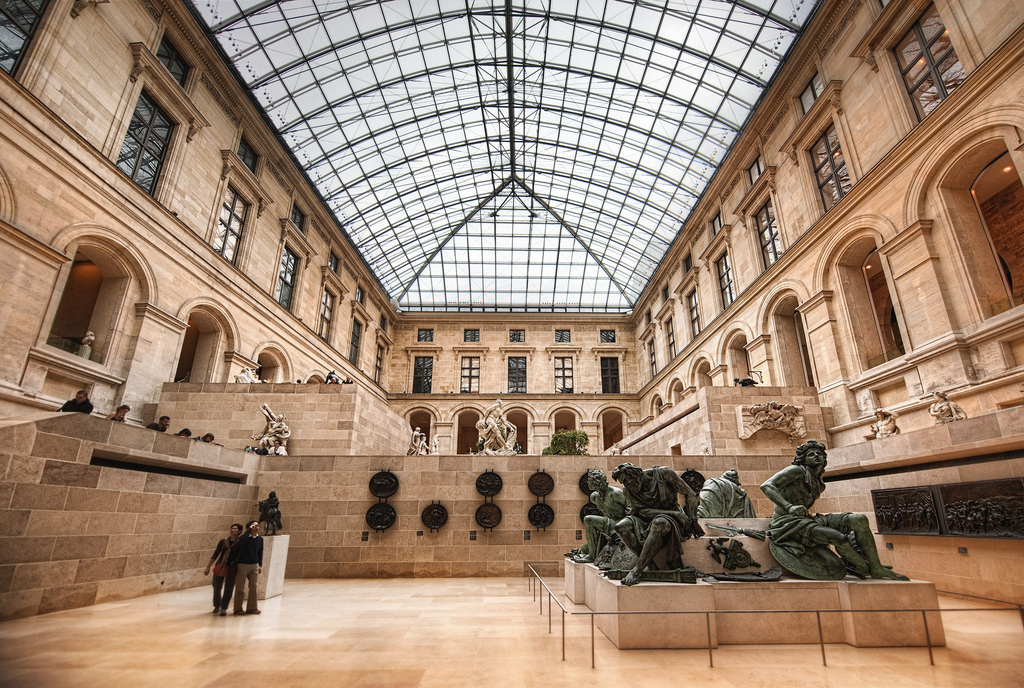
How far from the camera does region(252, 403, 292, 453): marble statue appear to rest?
15578 millimetres

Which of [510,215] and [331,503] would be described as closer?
[331,503]

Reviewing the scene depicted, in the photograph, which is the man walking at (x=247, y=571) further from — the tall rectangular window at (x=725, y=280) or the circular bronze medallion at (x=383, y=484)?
the tall rectangular window at (x=725, y=280)

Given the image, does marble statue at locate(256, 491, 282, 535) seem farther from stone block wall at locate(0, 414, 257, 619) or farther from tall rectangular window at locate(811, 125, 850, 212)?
tall rectangular window at locate(811, 125, 850, 212)

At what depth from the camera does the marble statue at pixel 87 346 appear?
13672 mm

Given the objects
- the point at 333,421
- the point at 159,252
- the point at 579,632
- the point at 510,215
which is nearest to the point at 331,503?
the point at 333,421

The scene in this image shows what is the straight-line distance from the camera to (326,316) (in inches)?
1120

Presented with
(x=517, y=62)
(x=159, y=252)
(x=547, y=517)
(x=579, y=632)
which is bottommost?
(x=579, y=632)

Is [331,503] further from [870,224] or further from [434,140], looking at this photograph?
[434,140]

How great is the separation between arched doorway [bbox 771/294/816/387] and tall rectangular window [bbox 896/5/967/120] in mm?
7208

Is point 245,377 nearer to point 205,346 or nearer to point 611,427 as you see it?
point 205,346

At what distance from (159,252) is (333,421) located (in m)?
7.95

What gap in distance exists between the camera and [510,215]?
1401 inches

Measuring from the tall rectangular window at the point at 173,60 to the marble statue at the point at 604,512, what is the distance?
19720mm

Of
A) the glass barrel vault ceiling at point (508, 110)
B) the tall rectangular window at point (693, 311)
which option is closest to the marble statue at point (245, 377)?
the glass barrel vault ceiling at point (508, 110)
